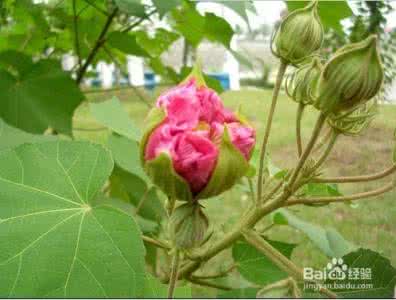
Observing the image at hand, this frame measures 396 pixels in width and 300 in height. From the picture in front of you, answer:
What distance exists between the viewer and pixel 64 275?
0.51 m

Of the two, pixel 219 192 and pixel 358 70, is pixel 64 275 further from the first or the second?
pixel 358 70

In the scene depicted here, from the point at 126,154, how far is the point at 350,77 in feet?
1.64

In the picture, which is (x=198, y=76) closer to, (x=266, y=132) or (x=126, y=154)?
(x=266, y=132)

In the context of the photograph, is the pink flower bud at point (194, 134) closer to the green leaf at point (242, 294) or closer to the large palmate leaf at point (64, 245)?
the large palmate leaf at point (64, 245)

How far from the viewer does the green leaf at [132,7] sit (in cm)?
79

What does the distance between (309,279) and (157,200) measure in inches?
19.3

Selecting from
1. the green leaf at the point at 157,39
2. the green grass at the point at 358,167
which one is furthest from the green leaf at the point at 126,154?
the green leaf at the point at 157,39

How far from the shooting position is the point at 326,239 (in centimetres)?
100

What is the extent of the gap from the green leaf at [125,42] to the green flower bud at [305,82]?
22.1 inches

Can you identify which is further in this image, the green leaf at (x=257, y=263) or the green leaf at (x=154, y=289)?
the green leaf at (x=257, y=263)

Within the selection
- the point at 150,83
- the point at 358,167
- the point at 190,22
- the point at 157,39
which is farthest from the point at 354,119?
the point at 150,83

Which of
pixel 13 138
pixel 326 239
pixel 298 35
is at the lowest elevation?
pixel 326 239

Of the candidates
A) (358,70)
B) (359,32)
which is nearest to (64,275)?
(358,70)

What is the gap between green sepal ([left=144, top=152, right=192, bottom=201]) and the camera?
419 mm
